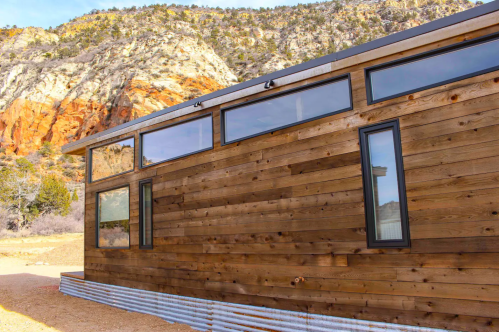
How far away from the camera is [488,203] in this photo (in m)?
3.37

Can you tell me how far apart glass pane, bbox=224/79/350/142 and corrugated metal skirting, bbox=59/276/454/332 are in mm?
2213

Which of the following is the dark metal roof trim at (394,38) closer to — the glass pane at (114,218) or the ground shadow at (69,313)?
the glass pane at (114,218)

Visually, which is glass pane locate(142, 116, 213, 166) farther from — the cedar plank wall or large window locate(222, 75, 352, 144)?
large window locate(222, 75, 352, 144)

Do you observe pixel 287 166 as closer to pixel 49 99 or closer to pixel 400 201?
pixel 400 201

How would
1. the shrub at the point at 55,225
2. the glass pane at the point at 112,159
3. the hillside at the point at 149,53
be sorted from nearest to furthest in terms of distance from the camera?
the glass pane at the point at 112,159 < the shrub at the point at 55,225 < the hillside at the point at 149,53

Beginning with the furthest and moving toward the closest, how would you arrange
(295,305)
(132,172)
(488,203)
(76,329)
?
(132,172)
(76,329)
(295,305)
(488,203)

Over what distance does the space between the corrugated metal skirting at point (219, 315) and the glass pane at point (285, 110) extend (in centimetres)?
221

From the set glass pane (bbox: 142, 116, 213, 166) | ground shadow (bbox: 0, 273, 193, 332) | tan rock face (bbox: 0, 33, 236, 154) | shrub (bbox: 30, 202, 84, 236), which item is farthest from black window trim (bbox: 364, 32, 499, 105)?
tan rock face (bbox: 0, 33, 236, 154)

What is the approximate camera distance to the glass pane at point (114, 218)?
23.8 ft

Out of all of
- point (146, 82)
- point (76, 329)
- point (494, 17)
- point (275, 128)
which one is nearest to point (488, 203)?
point (494, 17)

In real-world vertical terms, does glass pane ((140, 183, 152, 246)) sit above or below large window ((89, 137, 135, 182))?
below

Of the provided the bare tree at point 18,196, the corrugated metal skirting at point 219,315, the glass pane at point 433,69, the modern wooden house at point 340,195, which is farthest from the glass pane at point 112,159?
the bare tree at point 18,196

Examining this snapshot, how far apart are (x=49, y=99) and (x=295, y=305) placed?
114 ft

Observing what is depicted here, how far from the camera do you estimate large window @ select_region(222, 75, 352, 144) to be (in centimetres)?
456
